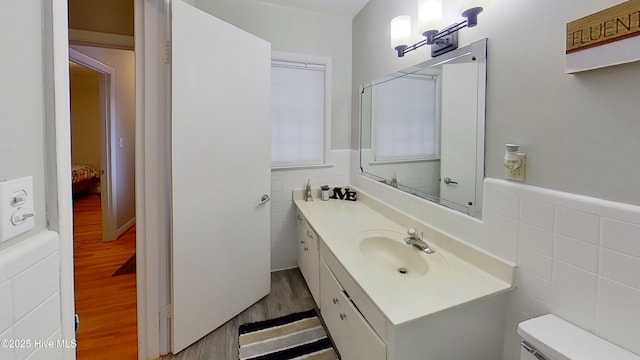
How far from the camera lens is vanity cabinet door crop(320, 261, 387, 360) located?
1.12 m

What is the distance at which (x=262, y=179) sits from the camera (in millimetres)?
2098

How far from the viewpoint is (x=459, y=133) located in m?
1.47

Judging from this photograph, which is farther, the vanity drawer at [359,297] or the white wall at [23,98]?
the vanity drawer at [359,297]

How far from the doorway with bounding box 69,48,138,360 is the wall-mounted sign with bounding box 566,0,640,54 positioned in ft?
8.34

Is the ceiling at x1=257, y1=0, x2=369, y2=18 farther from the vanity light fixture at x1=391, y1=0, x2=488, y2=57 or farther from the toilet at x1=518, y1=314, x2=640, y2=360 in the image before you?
the toilet at x1=518, y1=314, x2=640, y2=360

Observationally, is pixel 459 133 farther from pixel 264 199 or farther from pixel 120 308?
pixel 120 308

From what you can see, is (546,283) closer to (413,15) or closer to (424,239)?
(424,239)

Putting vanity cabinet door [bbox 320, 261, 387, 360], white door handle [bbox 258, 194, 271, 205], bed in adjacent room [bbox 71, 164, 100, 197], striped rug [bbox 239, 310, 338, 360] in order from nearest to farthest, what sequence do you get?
vanity cabinet door [bbox 320, 261, 387, 360] < striped rug [bbox 239, 310, 338, 360] < white door handle [bbox 258, 194, 271, 205] < bed in adjacent room [bbox 71, 164, 100, 197]

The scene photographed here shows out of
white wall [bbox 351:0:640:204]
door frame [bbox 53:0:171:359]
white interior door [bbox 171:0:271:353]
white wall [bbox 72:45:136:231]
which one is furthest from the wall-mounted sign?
white wall [bbox 72:45:136:231]

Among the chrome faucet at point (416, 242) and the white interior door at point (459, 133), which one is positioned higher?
the white interior door at point (459, 133)

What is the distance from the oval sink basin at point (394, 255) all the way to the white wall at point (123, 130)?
321 cm

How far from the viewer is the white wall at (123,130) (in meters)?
3.39

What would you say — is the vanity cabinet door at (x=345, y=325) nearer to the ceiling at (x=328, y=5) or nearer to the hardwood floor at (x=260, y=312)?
the hardwood floor at (x=260, y=312)

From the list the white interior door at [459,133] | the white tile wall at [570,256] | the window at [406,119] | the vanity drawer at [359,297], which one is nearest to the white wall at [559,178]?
the white tile wall at [570,256]
